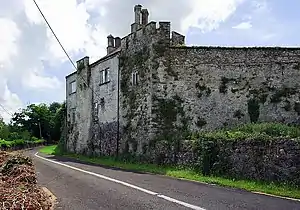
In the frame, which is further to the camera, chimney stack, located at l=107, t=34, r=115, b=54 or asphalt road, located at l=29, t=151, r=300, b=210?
chimney stack, located at l=107, t=34, r=115, b=54

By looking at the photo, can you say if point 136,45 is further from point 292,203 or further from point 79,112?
point 292,203

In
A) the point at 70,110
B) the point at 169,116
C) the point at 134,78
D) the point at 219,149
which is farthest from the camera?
Answer: the point at 70,110

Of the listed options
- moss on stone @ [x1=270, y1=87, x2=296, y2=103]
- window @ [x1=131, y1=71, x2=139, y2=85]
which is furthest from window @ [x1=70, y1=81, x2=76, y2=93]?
moss on stone @ [x1=270, y1=87, x2=296, y2=103]

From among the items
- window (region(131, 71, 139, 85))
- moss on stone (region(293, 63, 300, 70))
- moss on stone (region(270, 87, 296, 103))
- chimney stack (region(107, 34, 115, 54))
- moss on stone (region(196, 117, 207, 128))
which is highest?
chimney stack (region(107, 34, 115, 54))

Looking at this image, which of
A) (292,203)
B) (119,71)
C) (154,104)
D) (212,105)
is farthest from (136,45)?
(292,203)

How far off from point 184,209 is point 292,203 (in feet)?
11.0

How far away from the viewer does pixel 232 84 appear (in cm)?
3284

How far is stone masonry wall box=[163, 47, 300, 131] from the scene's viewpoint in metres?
32.3

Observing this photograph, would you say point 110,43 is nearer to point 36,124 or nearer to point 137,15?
Result: point 137,15

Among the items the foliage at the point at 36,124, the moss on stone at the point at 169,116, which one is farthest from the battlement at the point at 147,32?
the foliage at the point at 36,124

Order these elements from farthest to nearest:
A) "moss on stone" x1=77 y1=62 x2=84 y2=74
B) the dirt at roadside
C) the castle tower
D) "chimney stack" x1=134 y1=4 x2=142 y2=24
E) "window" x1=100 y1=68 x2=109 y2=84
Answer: "moss on stone" x1=77 y1=62 x2=84 y2=74 → "window" x1=100 y1=68 x2=109 y2=84 → "chimney stack" x1=134 y1=4 x2=142 y2=24 → the castle tower → the dirt at roadside

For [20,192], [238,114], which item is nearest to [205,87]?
[238,114]

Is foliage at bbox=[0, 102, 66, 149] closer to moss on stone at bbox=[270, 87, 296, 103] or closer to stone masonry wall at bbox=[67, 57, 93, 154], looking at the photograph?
stone masonry wall at bbox=[67, 57, 93, 154]

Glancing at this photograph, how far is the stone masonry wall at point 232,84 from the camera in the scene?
3234 centimetres
